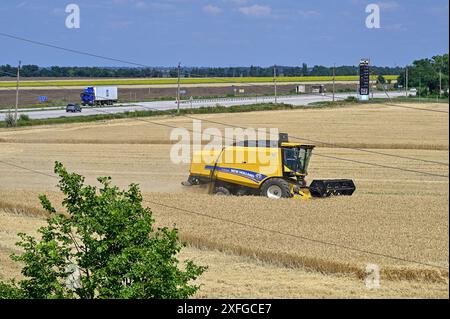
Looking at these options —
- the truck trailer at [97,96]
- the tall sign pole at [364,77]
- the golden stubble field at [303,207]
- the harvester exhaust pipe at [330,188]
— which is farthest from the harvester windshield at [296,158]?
the truck trailer at [97,96]

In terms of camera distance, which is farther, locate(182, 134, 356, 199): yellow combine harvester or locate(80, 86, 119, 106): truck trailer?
locate(80, 86, 119, 106): truck trailer

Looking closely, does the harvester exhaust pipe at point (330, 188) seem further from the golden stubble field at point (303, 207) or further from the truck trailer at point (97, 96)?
the truck trailer at point (97, 96)

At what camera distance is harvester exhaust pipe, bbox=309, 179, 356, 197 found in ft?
→ 93.3

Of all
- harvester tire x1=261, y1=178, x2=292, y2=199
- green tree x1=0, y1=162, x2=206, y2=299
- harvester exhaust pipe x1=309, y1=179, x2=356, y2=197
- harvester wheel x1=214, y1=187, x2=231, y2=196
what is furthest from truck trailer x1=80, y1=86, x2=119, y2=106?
green tree x1=0, y1=162, x2=206, y2=299

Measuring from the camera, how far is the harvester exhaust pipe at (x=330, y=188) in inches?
1120

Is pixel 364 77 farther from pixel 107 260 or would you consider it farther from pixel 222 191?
pixel 107 260

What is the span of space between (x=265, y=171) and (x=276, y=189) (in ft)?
2.36

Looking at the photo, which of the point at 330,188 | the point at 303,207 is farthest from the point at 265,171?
the point at 303,207

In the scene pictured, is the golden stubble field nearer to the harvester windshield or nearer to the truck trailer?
the harvester windshield

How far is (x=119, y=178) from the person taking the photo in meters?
37.4
